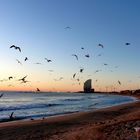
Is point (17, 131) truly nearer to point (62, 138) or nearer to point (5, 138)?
point (5, 138)

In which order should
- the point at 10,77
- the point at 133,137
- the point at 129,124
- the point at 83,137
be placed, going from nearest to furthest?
1. the point at 133,137
2. the point at 83,137
3. the point at 129,124
4. the point at 10,77

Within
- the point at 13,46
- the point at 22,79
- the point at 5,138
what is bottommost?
the point at 5,138

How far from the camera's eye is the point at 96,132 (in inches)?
717

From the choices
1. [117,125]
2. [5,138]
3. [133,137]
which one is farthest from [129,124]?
[5,138]

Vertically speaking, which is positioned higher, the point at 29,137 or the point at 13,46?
the point at 13,46

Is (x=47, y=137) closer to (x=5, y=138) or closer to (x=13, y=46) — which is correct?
(x=5, y=138)

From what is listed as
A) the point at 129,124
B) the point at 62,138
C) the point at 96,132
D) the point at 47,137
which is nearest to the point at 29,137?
the point at 47,137

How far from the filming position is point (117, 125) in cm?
1933

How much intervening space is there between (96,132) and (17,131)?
23.6ft

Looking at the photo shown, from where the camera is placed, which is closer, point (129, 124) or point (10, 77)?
point (129, 124)

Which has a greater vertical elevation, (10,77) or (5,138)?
(10,77)

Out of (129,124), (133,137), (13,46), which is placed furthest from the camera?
(13,46)

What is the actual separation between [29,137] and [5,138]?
1.47 meters

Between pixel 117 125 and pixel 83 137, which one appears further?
pixel 117 125
